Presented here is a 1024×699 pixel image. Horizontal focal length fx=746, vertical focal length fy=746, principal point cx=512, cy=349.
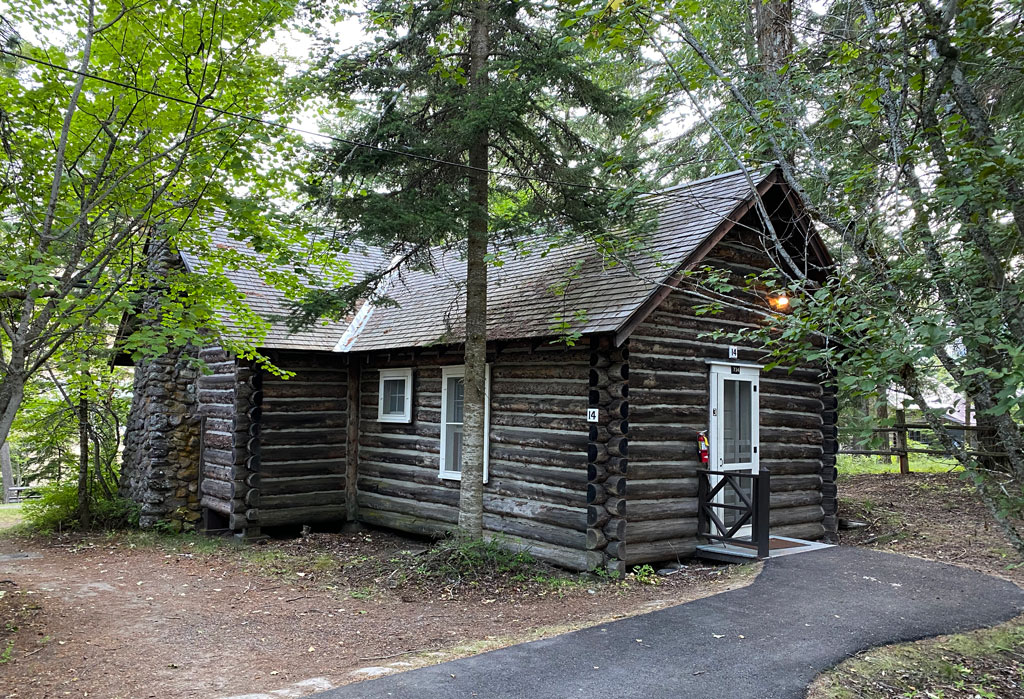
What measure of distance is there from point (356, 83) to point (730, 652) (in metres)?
7.23

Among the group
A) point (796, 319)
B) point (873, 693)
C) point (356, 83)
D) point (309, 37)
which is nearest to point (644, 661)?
point (873, 693)

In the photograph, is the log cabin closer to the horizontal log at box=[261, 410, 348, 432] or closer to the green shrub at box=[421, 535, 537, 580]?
the horizontal log at box=[261, 410, 348, 432]

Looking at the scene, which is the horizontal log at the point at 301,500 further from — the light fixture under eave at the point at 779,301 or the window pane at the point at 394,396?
the light fixture under eave at the point at 779,301

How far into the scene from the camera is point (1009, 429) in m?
5.18

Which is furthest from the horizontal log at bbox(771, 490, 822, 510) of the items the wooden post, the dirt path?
the dirt path

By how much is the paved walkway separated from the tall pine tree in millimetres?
3120

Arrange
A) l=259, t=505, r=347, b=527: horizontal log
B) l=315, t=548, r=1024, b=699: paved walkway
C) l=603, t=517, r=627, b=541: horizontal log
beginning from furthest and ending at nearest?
1. l=259, t=505, r=347, b=527: horizontal log
2. l=603, t=517, r=627, b=541: horizontal log
3. l=315, t=548, r=1024, b=699: paved walkway

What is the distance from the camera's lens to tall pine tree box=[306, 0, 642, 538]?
27.7 feet

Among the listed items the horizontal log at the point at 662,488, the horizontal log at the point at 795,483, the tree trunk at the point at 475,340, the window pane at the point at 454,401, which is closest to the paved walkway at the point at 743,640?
the horizontal log at the point at 662,488

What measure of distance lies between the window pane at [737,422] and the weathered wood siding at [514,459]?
7.38ft

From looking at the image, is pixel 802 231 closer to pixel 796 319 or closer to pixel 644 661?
pixel 796 319

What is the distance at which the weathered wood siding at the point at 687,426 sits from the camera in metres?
9.24

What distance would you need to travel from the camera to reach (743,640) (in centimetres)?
651

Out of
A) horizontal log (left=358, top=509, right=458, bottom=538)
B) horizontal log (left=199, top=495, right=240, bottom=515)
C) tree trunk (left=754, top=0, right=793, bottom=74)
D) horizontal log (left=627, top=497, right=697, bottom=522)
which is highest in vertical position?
tree trunk (left=754, top=0, right=793, bottom=74)
